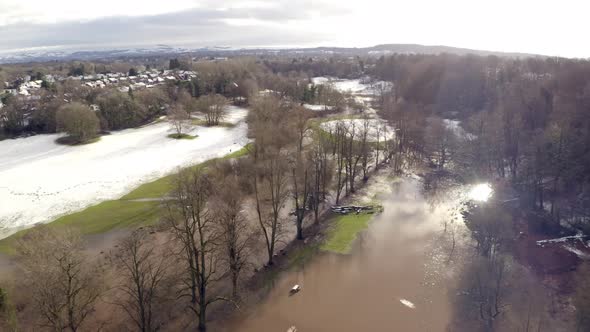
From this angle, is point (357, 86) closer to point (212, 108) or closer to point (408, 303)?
point (212, 108)

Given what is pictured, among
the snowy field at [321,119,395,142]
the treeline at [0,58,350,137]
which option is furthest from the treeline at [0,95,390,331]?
the treeline at [0,58,350,137]

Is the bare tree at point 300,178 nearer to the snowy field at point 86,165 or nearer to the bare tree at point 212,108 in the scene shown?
the snowy field at point 86,165

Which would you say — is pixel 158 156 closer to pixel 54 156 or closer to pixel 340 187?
pixel 54 156

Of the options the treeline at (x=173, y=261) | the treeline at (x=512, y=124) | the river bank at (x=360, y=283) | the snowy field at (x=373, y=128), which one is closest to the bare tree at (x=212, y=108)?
the snowy field at (x=373, y=128)

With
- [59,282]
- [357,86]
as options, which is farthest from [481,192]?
[357,86]

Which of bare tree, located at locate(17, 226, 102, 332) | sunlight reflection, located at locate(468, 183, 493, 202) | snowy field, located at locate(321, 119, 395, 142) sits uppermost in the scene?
snowy field, located at locate(321, 119, 395, 142)

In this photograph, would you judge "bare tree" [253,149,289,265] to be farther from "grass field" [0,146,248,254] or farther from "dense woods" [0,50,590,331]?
"grass field" [0,146,248,254]
